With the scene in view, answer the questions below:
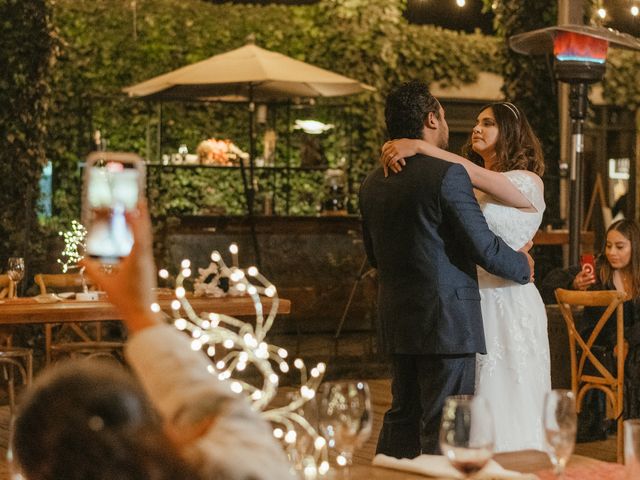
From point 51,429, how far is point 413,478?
1.09 m

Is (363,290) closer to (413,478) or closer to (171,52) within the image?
(171,52)

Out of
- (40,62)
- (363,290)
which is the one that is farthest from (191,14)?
(363,290)

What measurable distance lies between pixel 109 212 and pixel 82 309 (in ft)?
12.7

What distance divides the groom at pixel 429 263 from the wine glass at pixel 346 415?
1468mm

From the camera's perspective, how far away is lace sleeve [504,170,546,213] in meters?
3.81

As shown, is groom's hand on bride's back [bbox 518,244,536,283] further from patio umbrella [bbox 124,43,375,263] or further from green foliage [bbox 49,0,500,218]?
green foliage [bbox 49,0,500,218]

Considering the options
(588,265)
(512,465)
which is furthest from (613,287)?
(512,465)

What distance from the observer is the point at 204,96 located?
383 inches

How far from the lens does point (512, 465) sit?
89.4 inches

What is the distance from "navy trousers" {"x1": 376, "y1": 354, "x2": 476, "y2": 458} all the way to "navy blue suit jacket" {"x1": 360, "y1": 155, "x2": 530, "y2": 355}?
6 centimetres

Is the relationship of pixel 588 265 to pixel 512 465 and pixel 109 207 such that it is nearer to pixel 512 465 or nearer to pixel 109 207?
pixel 512 465

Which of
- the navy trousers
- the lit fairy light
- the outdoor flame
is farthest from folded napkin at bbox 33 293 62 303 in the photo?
the outdoor flame

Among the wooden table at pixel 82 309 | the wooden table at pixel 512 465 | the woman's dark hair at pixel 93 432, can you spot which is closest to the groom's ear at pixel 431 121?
the wooden table at pixel 512 465

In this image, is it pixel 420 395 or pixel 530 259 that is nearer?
pixel 420 395
